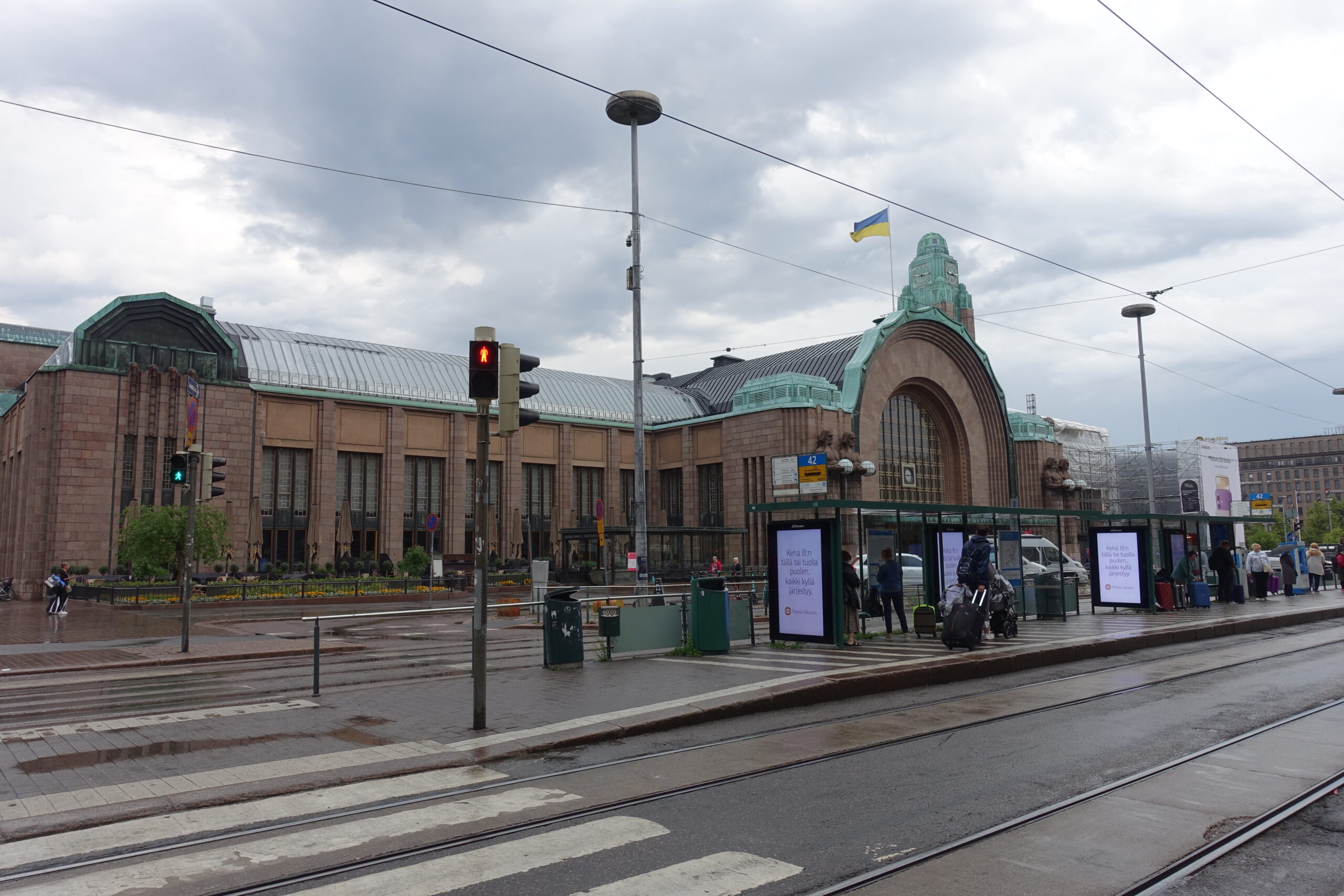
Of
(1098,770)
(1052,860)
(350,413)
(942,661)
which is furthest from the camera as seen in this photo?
(350,413)

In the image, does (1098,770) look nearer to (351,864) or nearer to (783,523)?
(351,864)

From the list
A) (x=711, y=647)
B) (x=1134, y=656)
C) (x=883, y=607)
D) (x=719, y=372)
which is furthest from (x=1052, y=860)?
(x=719, y=372)

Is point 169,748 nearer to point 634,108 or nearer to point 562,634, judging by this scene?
point 562,634

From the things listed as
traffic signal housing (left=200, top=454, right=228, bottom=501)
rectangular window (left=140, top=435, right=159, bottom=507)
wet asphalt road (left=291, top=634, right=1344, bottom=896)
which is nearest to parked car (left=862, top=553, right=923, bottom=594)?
wet asphalt road (left=291, top=634, right=1344, bottom=896)

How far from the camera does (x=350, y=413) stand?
4741cm

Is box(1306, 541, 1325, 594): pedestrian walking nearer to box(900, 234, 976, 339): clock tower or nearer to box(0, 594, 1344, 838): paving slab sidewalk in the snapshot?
box(0, 594, 1344, 838): paving slab sidewalk

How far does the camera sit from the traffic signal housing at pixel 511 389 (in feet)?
30.2

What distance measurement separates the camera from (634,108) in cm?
2211

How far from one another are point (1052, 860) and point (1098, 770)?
7.93 ft

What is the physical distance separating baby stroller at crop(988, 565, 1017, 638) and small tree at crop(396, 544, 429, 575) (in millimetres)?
27997

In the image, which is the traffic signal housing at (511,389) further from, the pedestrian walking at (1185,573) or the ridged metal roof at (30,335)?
the ridged metal roof at (30,335)

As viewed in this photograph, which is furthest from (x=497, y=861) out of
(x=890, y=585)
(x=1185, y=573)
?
(x=1185, y=573)

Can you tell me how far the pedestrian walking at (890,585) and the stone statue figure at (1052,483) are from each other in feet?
154

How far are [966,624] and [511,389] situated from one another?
9.24m
